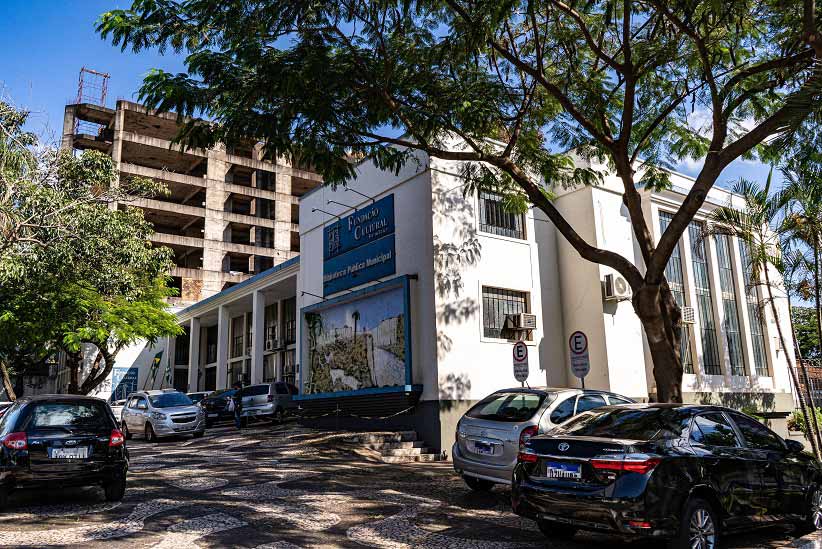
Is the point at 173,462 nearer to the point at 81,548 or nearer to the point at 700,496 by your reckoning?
the point at 81,548

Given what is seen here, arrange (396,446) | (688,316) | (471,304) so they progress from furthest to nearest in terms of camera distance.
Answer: (688,316) → (471,304) → (396,446)

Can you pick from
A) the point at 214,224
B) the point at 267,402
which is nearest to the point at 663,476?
the point at 267,402

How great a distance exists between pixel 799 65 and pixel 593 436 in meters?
8.34

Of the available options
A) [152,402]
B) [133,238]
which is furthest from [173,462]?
[133,238]

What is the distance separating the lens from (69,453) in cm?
838

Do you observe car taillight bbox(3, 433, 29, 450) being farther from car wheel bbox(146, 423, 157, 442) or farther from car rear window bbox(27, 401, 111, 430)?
car wheel bbox(146, 423, 157, 442)

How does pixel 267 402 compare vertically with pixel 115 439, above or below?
above

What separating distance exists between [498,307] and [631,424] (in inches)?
406

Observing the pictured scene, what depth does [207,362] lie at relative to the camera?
39.3m

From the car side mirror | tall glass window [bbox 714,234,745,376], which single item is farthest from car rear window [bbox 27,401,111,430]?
tall glass window [bbox 714,234,745,376]

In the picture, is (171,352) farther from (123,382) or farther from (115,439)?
(115,439)

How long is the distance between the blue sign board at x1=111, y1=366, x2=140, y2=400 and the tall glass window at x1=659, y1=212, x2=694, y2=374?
101 ft

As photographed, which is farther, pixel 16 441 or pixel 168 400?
pixel 168 400

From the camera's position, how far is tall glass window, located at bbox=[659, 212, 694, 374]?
1984 cm
